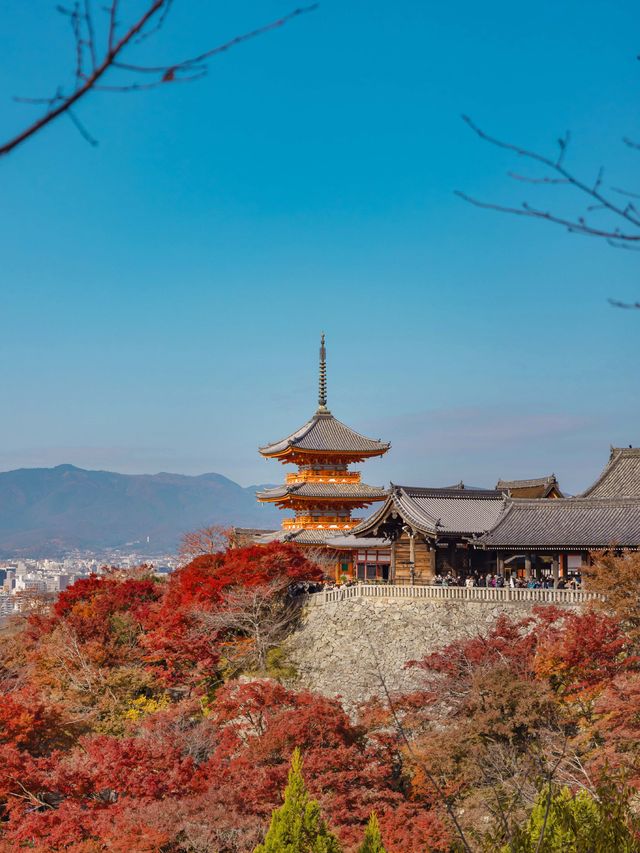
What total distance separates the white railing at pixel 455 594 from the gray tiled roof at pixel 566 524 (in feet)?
6.52

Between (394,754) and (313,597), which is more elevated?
(313,597)

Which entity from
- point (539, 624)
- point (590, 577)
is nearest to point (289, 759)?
point (539, 624)

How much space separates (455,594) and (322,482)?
742 inches

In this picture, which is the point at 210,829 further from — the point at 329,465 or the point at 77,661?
the point at 329,465

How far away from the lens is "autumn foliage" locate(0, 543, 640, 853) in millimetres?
18281

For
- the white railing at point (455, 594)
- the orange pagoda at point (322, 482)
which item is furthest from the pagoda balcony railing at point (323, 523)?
the white railing at point (455, 594)

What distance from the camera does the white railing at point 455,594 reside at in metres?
26.2

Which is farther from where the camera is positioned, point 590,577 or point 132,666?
point 132,666

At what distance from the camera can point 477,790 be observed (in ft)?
65.8

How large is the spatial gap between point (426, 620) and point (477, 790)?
8.12m

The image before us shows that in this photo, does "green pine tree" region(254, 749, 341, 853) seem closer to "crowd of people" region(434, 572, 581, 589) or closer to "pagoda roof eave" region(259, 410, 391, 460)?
"crowd of people" region(434, 572, 581, 589)

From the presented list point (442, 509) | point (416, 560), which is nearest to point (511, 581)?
point (416, 560)

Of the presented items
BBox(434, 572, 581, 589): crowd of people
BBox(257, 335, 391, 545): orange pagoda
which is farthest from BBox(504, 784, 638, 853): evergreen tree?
BBox(257, 335, 391, 545): orange pagoda

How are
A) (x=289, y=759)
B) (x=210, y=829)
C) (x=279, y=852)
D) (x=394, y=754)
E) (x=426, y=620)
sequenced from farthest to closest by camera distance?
(x=426, y=620) < (x=394, y=754) < (x=289, y=759) < (x=210, y=829) < (x=279, y=852)
